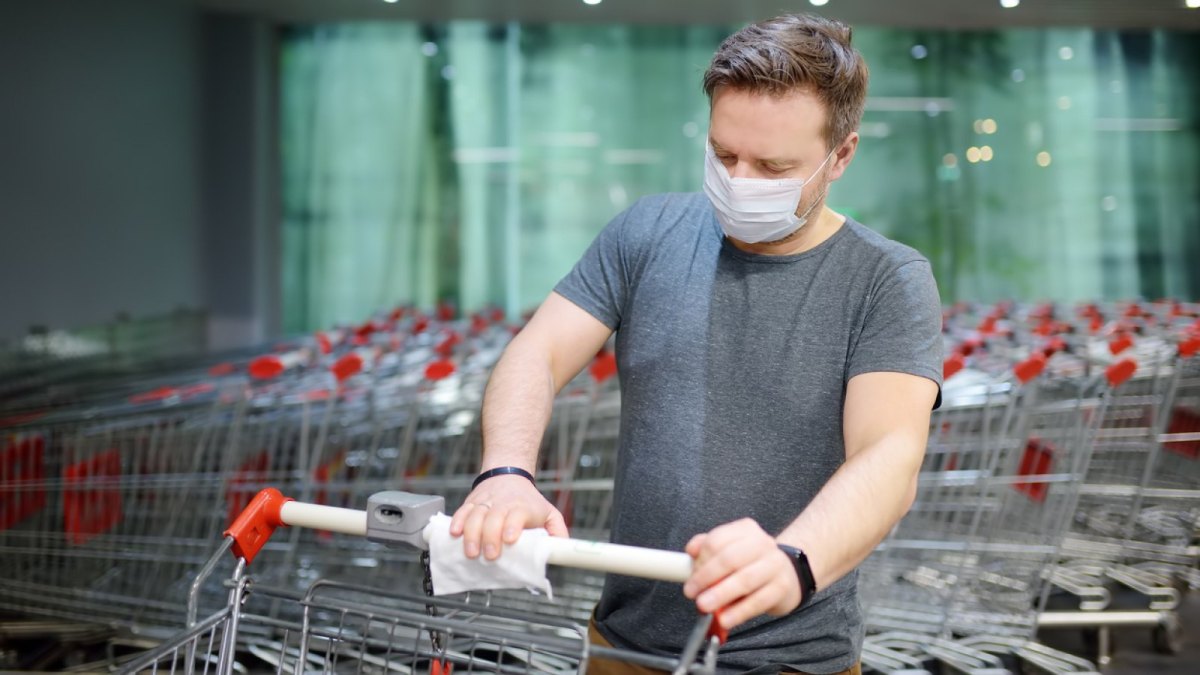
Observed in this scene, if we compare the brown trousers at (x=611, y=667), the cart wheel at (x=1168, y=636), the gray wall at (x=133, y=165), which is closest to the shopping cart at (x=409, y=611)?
the brown trousers at (x=611, y=667)

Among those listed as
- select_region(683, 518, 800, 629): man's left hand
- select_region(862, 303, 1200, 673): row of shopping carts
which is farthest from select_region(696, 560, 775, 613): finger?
select_region(862, 303, 1200, 673): row of shopping carts

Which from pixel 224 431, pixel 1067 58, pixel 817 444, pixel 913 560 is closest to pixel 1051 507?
pixel 913 560

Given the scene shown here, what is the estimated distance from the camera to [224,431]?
3615 millimetres

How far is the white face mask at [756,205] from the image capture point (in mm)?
1505

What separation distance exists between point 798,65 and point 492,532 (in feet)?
2.21

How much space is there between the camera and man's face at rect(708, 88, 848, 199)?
144 cm

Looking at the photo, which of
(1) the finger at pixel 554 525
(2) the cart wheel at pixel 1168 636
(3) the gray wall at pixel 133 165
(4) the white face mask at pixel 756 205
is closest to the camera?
(1) the finger at pixel 554 525

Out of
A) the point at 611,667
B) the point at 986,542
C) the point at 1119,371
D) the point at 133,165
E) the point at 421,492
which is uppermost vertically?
the point at 133,165

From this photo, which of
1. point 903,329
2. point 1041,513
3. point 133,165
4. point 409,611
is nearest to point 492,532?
point 409,611

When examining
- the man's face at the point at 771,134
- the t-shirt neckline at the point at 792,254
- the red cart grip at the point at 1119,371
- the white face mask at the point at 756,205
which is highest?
the man's face at the point at 771,134

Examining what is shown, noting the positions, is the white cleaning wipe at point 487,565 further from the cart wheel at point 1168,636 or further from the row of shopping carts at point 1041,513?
the cart wheel at point 1168,636

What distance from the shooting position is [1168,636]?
3.96m

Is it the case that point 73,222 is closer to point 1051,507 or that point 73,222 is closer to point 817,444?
point 1051,507

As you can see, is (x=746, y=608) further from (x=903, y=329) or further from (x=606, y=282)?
(x=606, y=282)
